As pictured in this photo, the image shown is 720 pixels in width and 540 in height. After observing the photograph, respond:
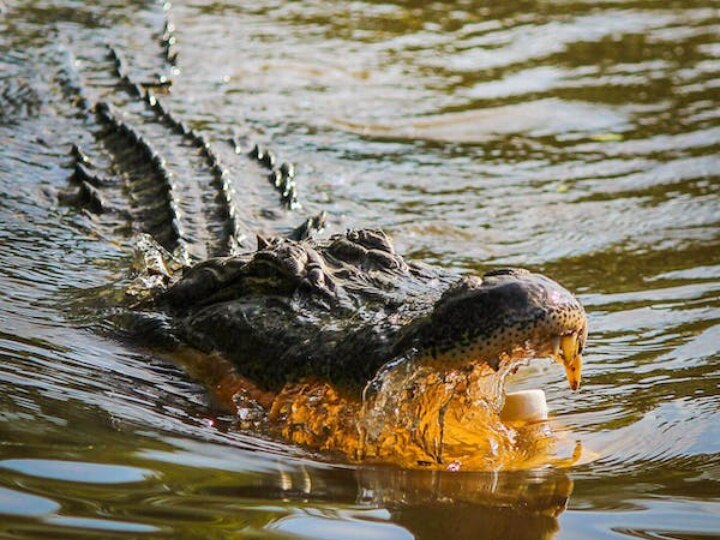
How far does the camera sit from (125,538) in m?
2.94

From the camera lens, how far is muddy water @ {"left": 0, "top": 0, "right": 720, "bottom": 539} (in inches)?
130

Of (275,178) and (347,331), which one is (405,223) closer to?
(275,178)

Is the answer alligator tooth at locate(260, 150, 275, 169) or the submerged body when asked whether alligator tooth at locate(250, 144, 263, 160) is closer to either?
alligator tooth at locate(260, 150, 275, 169)

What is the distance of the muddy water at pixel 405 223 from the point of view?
10.8 feet

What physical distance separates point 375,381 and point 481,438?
46 centimetres

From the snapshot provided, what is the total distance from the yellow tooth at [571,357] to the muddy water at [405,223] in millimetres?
285

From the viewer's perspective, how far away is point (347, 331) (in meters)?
3.93

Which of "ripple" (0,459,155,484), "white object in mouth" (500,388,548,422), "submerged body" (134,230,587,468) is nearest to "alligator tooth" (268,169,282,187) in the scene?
"submerged body" (134,230,587,468)

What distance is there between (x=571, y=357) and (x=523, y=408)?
619 millimetres

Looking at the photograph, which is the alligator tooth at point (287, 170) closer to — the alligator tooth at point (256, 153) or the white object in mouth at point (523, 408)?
the alligator tooth at point (256, 153)

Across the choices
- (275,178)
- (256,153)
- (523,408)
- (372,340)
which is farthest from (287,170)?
(372,340)

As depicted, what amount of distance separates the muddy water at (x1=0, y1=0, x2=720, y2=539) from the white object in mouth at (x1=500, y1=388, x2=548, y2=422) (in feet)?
0.31

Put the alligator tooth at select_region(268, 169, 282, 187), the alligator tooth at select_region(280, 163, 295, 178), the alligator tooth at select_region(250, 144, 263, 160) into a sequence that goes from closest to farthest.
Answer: the alligator tooth at select_region(268, 169, 282, 187)
the alligator tooth at select_region(280, 163, 295, 178)
the alligator tooth at select_region(250, 144, 263, 160)

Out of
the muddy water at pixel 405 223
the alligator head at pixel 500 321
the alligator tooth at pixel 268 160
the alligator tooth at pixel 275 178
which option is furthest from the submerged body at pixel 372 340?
the alligator tooth at pixel 268 160
